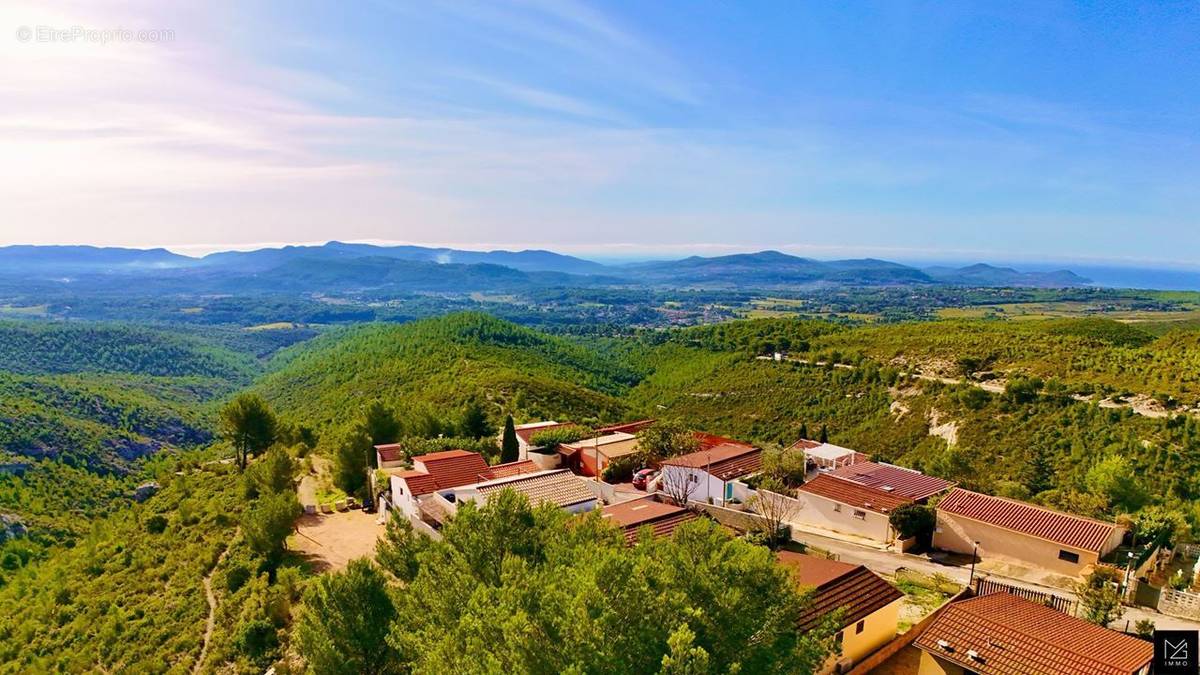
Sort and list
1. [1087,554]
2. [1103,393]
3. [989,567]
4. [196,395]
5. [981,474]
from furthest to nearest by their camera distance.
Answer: [196,395] → [1103,393] → [981,474] → [989,567] → [1087,554]

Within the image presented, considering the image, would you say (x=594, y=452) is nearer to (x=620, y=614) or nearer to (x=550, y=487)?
(x=550, y=487)

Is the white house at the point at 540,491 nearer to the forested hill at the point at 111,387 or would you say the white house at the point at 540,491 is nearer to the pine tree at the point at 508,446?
the pine tree at the point at 508,446

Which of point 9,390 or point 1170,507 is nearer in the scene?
point 1170,507

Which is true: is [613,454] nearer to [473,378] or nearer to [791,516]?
[791,516]

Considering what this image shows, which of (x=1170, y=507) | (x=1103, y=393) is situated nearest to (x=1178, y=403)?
(x=1103, y=393)

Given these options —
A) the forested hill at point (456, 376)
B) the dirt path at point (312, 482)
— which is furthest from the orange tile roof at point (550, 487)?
the forested hill at point (456, 376)

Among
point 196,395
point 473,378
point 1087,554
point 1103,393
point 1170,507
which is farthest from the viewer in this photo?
point 196,395

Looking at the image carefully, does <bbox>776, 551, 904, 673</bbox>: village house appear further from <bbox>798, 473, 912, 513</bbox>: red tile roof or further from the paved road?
<bbox>798, 473, 912, 513</bbox>: red tile roof
